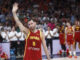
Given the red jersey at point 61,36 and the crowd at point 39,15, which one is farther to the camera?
the red jersey at point 61,36

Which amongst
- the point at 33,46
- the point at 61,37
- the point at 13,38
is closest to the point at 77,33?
the point at 61,37

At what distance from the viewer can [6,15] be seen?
17812 mm

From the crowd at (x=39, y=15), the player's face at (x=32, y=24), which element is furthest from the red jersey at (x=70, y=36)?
the player's face at (x=32, y=24)

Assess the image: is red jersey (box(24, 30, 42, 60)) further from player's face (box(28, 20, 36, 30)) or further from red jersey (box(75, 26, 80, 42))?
red jersey (box(75, 26, 80, 42))

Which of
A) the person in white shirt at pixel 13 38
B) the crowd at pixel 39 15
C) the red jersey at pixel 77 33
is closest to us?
the person in white shirt at pixel 13 38

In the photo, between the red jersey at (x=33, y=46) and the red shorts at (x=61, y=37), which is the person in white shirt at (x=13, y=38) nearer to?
the red shorts at (x=61, y=37)

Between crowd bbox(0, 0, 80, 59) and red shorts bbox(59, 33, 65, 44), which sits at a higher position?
crowd bbox(0, 0, 80, 59)

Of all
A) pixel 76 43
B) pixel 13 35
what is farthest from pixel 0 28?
pixel 76 43

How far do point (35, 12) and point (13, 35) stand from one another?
6.17m

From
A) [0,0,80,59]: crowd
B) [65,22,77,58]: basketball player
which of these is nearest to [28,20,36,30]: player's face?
[0,0,80,59]: crowd

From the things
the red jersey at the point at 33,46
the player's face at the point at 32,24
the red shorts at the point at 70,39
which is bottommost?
the red shorts at the point at 70,39

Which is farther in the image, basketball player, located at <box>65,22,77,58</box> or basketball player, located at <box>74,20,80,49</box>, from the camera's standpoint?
basketball player, located at <box>74,20,80,49</box>

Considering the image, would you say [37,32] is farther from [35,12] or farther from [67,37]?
[35,12]

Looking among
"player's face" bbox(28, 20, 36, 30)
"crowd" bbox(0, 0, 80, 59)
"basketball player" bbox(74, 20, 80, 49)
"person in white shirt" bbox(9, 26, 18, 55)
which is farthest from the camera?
"basketball player" bbox(74, 20, 80, 49)
